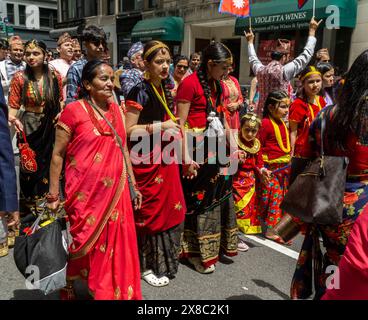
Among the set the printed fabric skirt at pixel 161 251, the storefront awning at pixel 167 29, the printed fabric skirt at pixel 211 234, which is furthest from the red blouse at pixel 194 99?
the storefront awning at pixel 167 29

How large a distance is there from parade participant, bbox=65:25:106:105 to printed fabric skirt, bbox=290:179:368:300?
90.2 inches

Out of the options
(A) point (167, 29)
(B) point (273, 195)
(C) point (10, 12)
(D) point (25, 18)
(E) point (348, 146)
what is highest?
(C) point (10, 12)

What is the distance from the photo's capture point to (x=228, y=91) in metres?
3.71

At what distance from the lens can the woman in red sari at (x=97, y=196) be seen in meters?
2.58

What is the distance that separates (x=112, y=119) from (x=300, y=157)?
124cm

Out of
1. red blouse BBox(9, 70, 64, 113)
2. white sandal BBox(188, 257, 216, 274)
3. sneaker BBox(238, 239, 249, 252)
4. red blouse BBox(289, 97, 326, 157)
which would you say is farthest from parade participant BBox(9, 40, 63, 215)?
red blouse BBox(289, 97, 326, 157)

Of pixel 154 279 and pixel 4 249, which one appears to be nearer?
pixel 154 279

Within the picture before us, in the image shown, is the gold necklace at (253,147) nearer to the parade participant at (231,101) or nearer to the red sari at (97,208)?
the parade participant at (231,101)

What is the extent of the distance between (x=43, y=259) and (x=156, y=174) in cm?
106

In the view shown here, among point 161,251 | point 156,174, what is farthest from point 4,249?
point 156,174

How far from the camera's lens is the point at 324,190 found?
6.96 ft

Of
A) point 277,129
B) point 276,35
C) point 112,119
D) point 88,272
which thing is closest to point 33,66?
point 112,119

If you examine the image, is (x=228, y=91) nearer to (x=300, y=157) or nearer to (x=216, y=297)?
(x=300, y=157)

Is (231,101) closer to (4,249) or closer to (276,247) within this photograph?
(276,247)
